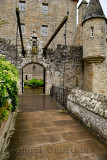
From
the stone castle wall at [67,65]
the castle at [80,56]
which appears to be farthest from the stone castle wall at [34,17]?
the stone castle wall at [67,65]

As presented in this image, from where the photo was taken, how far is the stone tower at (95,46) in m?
9.95

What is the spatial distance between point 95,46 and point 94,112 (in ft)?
26.8

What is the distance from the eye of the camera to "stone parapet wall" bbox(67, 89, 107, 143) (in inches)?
111

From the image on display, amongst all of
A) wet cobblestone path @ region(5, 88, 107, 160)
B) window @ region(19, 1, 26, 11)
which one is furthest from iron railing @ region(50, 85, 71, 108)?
window @ region(19, 1, 26, 11)

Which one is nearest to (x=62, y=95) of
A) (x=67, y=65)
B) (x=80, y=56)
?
(x=67, y=65)

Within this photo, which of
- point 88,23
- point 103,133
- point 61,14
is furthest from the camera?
point 61,14

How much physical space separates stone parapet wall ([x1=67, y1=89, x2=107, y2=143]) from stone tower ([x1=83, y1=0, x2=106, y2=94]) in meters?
6.62

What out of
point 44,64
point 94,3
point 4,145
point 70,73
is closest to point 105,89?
point 70,73

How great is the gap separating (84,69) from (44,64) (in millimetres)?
3874

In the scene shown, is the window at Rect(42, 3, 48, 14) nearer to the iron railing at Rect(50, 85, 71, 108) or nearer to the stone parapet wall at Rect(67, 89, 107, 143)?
the iron railing at Rect(50, 85, 71, 108)

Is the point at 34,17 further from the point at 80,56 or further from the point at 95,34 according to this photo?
the point at 95,34

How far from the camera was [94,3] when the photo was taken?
10719 mm

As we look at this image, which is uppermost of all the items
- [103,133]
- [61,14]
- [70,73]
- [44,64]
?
[61,14]

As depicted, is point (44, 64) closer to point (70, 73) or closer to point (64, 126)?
point (70, 73)
